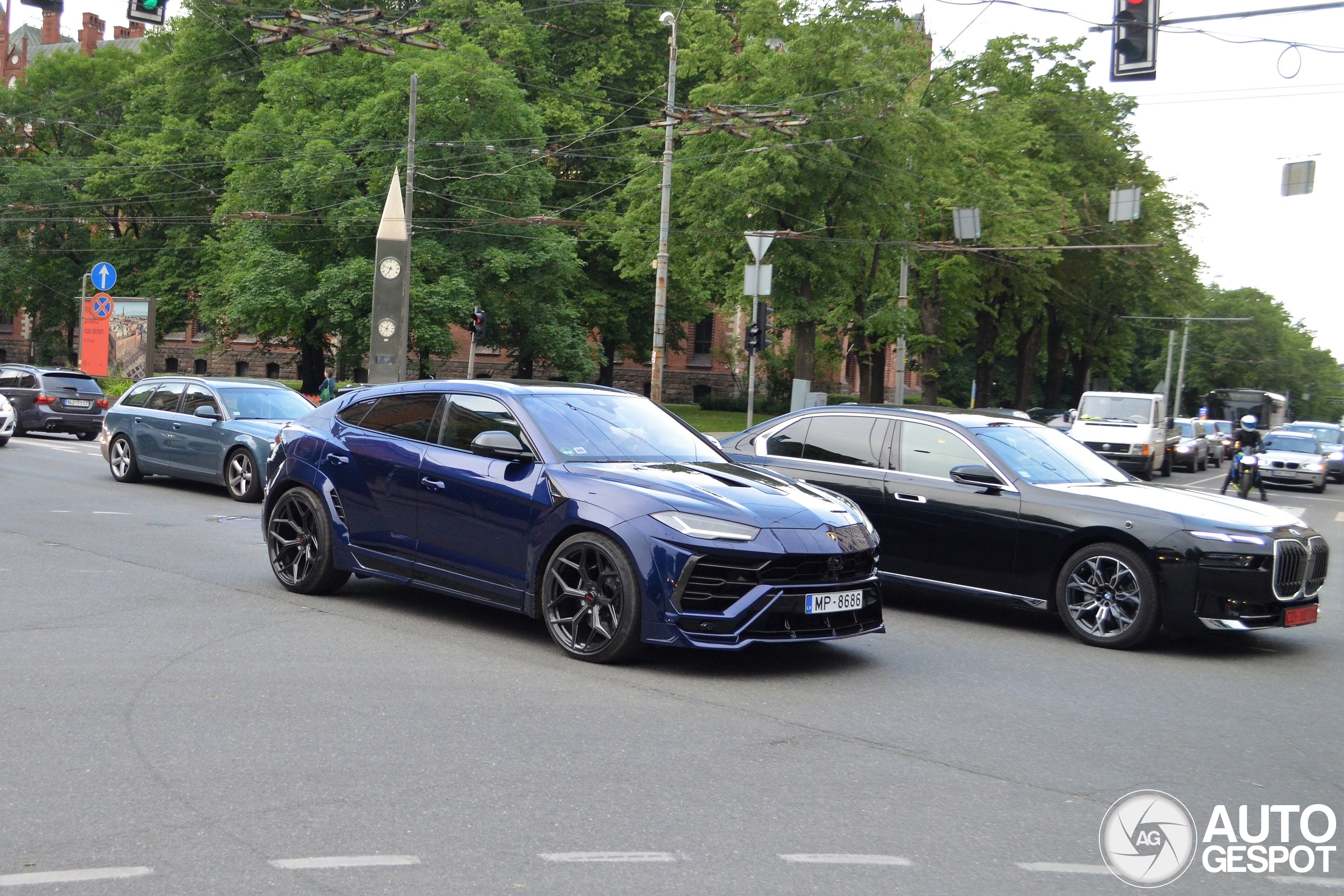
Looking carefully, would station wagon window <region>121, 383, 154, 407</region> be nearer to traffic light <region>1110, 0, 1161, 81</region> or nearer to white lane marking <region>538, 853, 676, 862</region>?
traffic light <region>1110, 0, 1161, 81</region>

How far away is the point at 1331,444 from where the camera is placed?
4450 cm

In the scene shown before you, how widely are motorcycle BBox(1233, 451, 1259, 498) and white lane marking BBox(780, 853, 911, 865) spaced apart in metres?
26.5

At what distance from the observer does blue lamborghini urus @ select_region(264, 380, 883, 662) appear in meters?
7.05

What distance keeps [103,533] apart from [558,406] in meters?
5.97

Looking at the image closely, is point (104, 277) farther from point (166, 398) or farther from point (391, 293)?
point (166, 398)

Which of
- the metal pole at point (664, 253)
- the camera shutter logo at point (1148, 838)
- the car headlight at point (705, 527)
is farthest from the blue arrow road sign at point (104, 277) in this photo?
the camera shutter logo at point (1148, 838)

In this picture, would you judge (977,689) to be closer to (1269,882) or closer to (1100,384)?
(1269,882)

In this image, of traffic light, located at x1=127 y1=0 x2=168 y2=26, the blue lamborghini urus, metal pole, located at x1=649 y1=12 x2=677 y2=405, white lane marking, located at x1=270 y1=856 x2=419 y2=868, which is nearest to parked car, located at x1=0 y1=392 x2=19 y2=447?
traffic light, located at x1=127 y1=0 x2=168 y2=26

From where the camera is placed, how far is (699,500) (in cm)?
723

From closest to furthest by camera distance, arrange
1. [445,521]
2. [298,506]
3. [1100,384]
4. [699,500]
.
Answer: [699,500]
[445,521]
[298,506]
[1100,384]

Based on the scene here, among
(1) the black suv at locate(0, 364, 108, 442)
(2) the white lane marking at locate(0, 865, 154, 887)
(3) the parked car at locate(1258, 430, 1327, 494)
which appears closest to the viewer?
(2) the white lane marking at locate(0, 865, 154, 887)

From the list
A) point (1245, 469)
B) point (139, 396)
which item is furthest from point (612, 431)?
point (1245, 469)

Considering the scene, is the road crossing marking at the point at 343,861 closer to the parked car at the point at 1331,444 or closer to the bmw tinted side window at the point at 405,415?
the bmw tinted side window at the point at 405,415

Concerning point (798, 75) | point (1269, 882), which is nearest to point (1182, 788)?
point (1269, 882)
